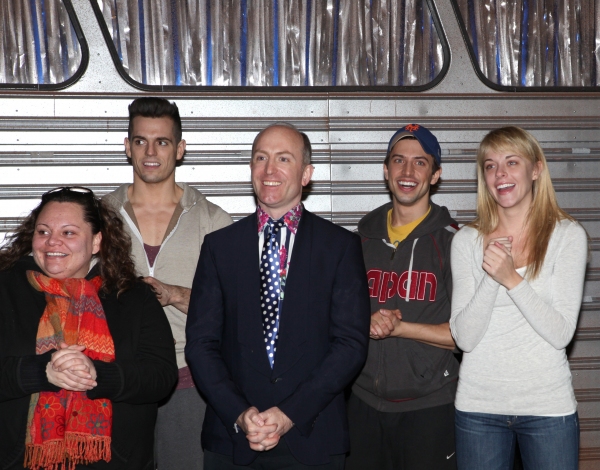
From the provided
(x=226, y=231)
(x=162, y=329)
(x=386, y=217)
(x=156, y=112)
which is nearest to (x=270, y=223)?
(x=226, y=231)

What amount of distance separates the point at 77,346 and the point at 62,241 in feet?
1.46

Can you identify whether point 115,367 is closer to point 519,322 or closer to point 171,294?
point 171,294

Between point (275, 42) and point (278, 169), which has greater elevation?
point (275, 42)

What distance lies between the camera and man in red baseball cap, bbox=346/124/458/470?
3281 millimetres

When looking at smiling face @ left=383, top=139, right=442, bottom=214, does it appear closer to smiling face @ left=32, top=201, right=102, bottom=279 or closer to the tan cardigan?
the tan cardigan

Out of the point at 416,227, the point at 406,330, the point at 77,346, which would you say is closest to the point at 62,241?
the point at 77,346

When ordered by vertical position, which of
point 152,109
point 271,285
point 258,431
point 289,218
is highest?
point 152,109

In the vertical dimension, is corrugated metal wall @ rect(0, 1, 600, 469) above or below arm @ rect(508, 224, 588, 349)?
above

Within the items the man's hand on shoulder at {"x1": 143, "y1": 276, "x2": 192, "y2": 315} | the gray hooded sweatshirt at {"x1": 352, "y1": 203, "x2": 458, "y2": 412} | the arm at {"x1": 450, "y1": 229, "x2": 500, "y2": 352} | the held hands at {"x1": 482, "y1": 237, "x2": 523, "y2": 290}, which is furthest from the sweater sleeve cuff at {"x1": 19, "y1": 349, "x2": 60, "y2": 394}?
the held hands at {"x1": 482, "y1": 237, "x2": 523, "y2": 290}

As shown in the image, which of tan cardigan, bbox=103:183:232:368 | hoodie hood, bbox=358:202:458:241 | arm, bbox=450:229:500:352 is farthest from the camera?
tan cardigan, bbox=103:183:232:368

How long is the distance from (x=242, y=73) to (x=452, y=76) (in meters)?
1.38

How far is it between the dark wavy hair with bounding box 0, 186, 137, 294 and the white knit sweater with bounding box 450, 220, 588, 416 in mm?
1420

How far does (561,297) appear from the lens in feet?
9.63

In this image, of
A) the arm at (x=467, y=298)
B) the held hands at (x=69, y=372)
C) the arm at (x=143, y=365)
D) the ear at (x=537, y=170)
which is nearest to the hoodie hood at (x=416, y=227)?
the arm at (x=467, y=298)
